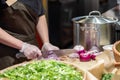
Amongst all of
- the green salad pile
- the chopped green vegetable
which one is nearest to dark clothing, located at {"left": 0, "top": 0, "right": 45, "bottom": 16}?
the green salad pile

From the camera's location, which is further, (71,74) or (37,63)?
(37,63)

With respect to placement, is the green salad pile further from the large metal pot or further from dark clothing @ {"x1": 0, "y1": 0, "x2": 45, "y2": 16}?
dark clothing @ {"x1": 0, "y1": 0, "x2": 45, "y2": 16}

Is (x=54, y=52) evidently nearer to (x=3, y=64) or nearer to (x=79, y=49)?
(x=79, y=49)

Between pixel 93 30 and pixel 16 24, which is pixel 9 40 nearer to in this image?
pixel 16 24

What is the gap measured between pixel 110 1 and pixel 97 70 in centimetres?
228

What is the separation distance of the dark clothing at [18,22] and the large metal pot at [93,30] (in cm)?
32

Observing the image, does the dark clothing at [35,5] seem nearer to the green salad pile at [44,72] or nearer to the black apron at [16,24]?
the black apron at [16,24]

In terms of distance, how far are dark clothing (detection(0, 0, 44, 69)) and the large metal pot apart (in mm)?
315

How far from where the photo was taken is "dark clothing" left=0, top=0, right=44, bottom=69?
6.09 feet

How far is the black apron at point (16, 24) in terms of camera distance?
1.86 metres

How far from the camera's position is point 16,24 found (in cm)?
188

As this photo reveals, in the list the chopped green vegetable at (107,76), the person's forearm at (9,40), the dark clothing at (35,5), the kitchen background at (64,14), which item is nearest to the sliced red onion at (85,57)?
the chopped green vegetable at (107,76)

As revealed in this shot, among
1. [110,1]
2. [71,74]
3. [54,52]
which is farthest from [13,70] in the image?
[110,1]

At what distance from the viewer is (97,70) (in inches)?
54.6
